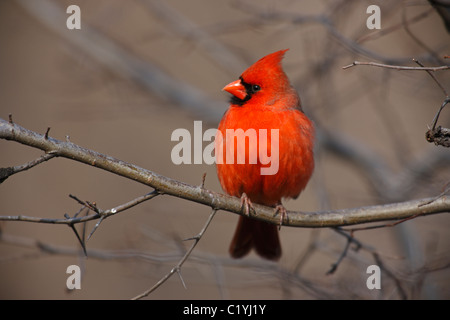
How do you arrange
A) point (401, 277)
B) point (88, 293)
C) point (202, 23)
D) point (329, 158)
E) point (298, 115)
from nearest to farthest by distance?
point (401, 277) → point (298, 115) → point (88, 293) → point (329, 158) → point (202, 23)

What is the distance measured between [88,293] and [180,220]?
148 cm

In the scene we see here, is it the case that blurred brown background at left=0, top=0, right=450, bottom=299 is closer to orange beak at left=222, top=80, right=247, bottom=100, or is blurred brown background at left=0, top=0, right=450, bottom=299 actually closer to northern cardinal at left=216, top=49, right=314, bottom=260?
northern cardinal at left=216, top=49, right=314, bottom=260

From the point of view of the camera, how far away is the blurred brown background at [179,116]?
380 cm

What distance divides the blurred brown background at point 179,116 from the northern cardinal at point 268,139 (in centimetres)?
37

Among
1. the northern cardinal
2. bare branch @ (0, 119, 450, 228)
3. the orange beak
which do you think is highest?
the orange beak

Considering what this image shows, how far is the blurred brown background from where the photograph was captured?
3803mm

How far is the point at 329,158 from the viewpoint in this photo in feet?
17.3

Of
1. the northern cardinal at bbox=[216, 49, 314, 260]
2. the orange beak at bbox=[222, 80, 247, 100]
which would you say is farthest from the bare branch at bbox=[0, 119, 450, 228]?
the orange beak at bbox=[222, 80, 247, 100]

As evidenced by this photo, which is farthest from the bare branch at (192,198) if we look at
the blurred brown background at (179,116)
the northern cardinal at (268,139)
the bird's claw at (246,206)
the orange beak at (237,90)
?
the orange beak at (237,90)

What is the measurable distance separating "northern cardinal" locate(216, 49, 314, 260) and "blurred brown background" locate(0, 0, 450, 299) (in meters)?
0.37

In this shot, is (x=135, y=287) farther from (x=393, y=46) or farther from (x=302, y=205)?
(x=393, y=46)

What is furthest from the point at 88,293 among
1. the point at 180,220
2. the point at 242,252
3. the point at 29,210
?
the point at 242,252

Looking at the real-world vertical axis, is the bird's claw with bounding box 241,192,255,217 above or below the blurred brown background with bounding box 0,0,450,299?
below

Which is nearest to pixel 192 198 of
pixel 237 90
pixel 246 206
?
pixel 246 206
